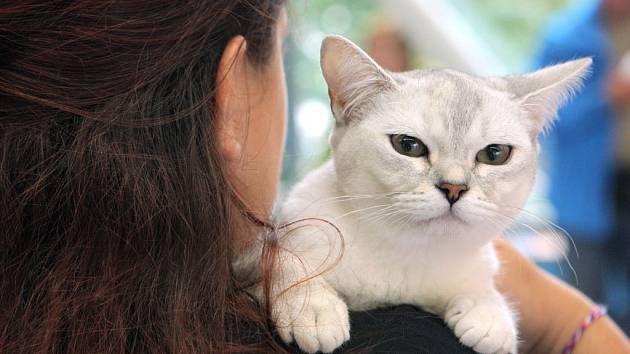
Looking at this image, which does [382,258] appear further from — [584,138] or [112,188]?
[584,138]

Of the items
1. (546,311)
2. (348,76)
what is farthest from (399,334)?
(546,311)

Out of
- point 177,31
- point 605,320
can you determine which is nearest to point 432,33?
point 605,320

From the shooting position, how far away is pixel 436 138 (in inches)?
38.0

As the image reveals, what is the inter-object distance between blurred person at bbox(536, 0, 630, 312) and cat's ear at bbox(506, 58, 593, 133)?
1.29 m

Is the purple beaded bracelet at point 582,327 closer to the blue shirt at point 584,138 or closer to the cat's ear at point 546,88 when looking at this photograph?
the cat's ear at point 546,88

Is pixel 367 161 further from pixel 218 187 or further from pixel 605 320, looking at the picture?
pixel 605 320

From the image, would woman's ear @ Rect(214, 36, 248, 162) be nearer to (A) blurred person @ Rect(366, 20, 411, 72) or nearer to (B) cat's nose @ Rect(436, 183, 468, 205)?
(B) cat's nose @ Rect(436, 183, 468, 205)

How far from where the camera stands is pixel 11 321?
842mm

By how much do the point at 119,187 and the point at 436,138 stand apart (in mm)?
418

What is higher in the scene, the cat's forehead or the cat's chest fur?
the cat's forehead

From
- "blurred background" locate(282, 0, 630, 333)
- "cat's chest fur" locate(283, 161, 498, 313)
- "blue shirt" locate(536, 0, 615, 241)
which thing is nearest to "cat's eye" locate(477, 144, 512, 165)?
"cat's chest fur" locate(283, 161, 498, 313)

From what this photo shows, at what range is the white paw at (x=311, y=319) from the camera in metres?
0.84

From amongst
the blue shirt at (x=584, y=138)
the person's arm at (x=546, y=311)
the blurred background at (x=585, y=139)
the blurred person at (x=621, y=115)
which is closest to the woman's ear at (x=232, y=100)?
the person's arm at (x=546, y=311)

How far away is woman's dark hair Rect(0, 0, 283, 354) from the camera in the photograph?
83cm
